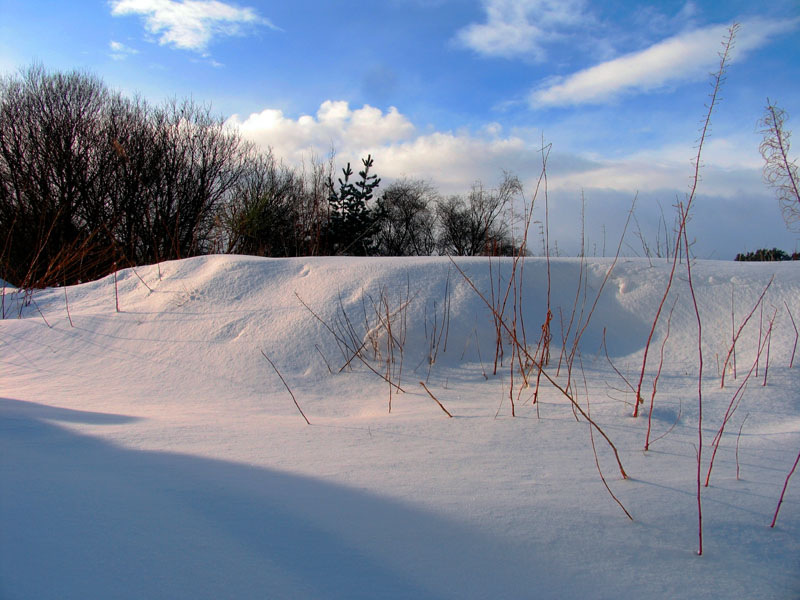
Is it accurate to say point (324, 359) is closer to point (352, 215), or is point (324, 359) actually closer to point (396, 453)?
point (396, 453)

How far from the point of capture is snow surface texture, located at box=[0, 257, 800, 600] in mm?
990

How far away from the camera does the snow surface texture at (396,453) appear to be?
3.25ft

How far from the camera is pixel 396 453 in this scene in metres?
1.63

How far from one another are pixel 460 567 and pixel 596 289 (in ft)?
9.68

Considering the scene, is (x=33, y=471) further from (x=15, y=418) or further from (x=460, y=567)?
(x=460, y=567)

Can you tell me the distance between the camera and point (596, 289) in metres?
3.58

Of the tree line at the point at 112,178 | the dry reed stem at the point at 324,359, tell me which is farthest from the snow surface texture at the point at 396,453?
the tree line at the point at 112,178

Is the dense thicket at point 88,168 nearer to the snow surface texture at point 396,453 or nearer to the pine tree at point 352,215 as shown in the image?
the pine tree at point 352,215

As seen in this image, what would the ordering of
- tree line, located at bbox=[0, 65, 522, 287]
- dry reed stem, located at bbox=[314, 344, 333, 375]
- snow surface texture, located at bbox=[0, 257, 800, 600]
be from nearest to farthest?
1. snow surface texture, located at bbox=[0, 257, 800, 600]
2. dry reed stem, located at bbox=[314, 344, 333, 375]
3. tree line, located at bbox=[0, 65, 522, 287]

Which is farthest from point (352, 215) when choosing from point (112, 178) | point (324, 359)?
point (324, 359)

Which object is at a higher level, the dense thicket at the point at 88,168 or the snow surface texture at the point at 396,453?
the dense thicket at the point at 88,168

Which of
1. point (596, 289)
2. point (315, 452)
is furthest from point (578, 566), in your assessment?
point (596, 289)

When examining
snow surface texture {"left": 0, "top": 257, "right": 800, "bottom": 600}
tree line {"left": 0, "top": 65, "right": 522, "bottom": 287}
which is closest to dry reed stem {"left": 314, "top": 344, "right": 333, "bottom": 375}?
snow surface texture {"left": 0, "top": 257, "right": 800, "bottom": 600}

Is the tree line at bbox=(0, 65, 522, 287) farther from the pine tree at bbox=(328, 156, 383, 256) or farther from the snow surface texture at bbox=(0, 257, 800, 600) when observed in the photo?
the snow surface texture at bbox=(0, 257, 800, 600)
